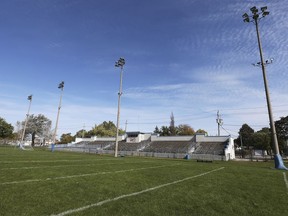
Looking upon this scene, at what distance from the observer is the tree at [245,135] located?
90906 mm

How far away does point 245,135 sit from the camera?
9625 centimetres

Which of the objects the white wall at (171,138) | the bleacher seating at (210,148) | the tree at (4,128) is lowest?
the bleacher seating at (210,148)

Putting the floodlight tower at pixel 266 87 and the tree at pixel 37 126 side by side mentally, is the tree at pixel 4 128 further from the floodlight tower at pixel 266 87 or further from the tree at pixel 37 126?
the floodlight tower at pixel 266 87

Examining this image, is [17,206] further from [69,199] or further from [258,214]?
[258,214]

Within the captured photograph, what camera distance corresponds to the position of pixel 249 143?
298 feet

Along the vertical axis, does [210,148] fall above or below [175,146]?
below

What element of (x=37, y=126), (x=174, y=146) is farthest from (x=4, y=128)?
(x=174, y=146)

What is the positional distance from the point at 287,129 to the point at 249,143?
1967 cm

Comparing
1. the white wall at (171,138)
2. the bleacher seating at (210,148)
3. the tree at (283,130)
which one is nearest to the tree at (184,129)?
the tree at (283,130)

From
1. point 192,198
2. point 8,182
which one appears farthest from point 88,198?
point 8,182

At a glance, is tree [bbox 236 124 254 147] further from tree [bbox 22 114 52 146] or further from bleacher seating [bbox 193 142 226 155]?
tree [bbox 22 114 52 146]

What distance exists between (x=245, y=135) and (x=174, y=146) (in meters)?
57.8

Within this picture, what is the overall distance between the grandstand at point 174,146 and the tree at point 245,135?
40.9m

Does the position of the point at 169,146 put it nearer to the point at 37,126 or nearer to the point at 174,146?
the point at 174,146
